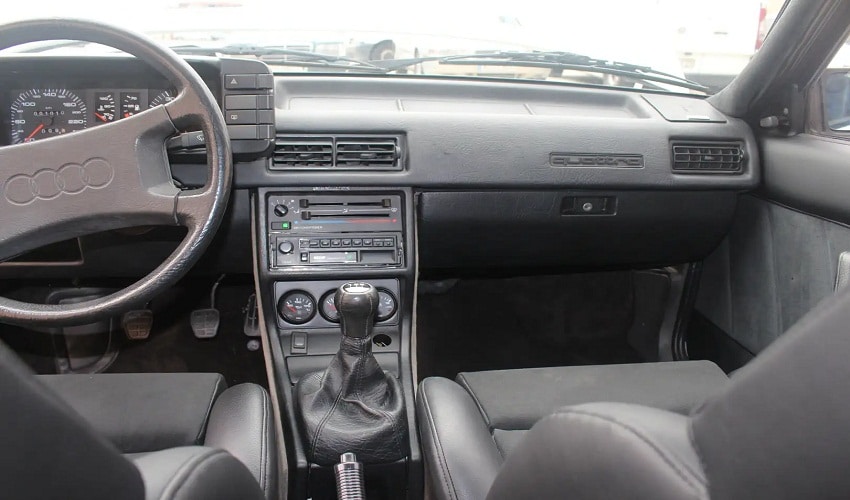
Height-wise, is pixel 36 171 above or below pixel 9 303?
above

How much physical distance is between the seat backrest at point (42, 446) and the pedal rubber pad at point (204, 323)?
1885 millimetres

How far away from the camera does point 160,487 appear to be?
2.12 ft

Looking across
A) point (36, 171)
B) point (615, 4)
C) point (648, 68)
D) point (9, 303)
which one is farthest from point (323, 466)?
point (615, 4)

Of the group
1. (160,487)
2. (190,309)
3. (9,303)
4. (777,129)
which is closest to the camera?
(160,487)

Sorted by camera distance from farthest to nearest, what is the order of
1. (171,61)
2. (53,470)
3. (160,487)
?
(171,61) < (160,487) < (53,470)

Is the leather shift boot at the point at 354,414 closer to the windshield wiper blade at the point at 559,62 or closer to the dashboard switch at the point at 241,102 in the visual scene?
the dashboard switch at the point at 241,102

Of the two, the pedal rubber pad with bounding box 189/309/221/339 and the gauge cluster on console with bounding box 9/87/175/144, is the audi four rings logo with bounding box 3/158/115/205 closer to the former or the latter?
the gauge cluster on console with bounding box 9/87/175/144

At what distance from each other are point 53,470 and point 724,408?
47 centimetres

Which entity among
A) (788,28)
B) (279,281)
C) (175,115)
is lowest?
(279,281)

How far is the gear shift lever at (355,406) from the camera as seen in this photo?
1.50 m

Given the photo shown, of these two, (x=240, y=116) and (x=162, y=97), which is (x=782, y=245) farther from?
(x=162, y=97)

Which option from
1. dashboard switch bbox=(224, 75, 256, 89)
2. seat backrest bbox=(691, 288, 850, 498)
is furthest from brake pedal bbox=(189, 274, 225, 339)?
seat backrest bbox=(691, 288, 850, 498)

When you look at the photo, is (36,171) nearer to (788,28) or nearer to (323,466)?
(323,466)

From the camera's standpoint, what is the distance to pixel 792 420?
449mm
